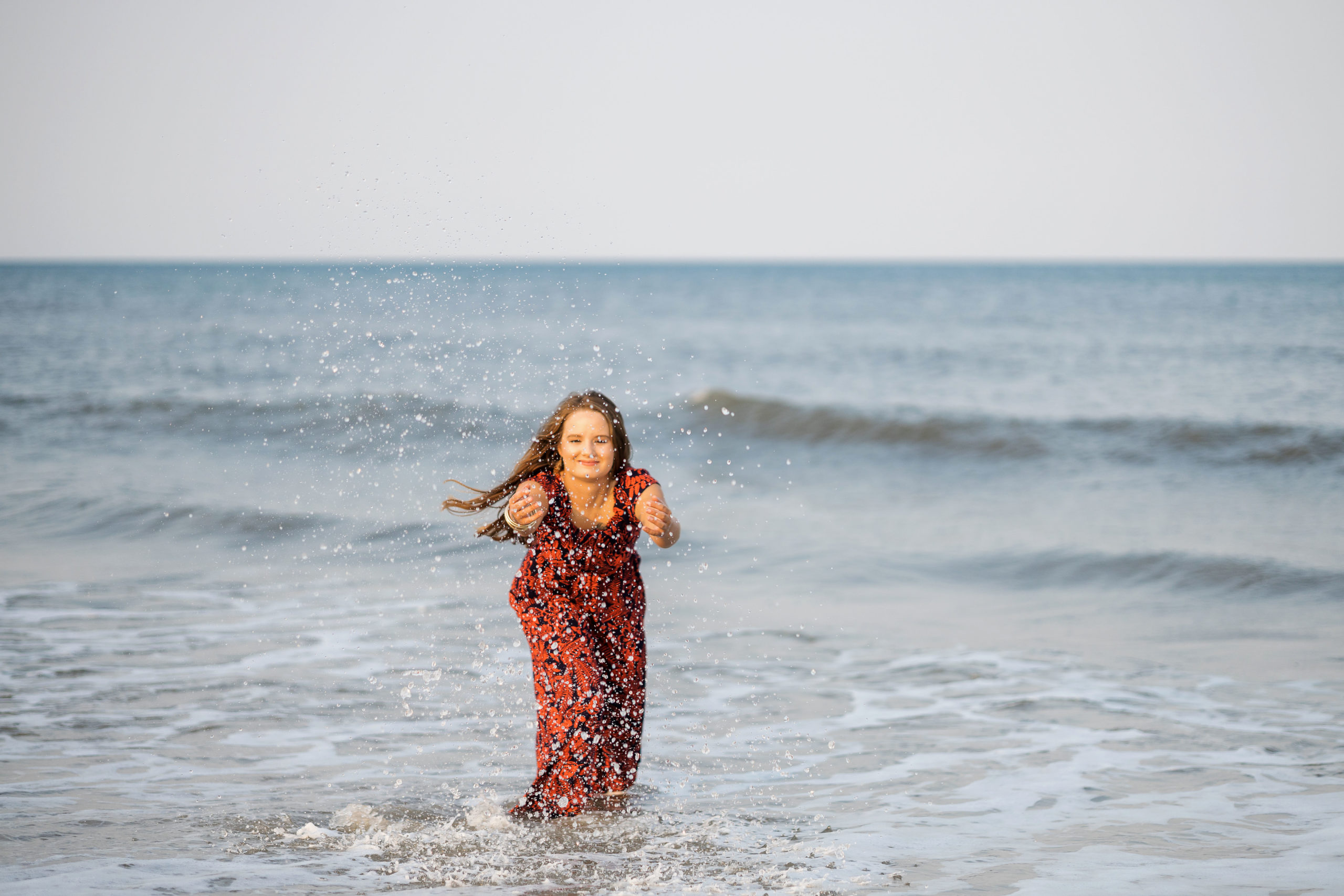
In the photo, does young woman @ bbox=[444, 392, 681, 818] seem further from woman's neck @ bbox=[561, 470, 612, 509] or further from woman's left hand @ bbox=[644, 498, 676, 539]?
woman's left hand @ bbox=[644, 498, 676, 539]

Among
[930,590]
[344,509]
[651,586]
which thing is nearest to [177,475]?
[344,509]

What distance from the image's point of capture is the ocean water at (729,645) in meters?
4.15

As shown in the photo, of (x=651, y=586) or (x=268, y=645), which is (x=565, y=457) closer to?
(x=268, y=645)

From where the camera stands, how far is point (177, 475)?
1309 centimetres

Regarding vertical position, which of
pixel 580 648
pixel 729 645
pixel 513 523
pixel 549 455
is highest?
pixel 549 455

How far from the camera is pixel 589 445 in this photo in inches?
172

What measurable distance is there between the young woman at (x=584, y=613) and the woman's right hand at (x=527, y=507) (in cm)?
5

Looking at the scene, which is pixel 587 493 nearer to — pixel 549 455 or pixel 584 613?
pixel 549 455

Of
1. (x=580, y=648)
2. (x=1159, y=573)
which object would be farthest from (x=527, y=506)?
(x=1159, y=573)

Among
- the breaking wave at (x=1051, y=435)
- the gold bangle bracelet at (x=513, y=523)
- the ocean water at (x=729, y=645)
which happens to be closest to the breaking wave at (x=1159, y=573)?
the ocean water at (x=729, y=645)

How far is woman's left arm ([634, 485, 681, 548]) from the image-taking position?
13.3 ft

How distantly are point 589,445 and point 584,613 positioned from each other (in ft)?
1.97

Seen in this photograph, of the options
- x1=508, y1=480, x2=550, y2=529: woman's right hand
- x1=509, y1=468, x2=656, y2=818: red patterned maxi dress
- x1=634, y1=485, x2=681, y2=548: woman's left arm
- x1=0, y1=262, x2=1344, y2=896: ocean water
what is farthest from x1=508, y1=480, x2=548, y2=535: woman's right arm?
x1=0, y1=262, x2=1344, y2=896: ocean water

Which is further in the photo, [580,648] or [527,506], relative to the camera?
[580,648]
